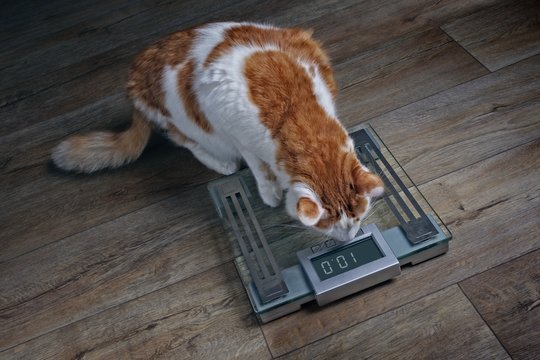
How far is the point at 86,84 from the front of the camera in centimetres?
213

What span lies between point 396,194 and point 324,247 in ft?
0.78

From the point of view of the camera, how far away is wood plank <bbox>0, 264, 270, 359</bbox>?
4.70 feet

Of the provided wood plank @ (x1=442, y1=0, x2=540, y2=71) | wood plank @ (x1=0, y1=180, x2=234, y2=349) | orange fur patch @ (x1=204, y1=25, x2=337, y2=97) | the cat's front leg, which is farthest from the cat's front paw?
wood plank @ (x1=442, y1=0, x2=540, y2=71)

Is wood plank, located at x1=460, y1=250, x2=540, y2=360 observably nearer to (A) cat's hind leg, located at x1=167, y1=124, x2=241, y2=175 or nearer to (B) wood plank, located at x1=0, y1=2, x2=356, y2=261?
(A) cat's hind leg, located at x1=167, y1=124, x2=241, y2=175

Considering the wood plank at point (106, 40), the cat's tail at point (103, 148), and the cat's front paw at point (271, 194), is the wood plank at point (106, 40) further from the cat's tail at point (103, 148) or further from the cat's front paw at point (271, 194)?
the cat's front paw at point (271, 194)

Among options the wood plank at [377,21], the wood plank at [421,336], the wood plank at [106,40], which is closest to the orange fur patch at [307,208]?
the wood plank at [421,336]

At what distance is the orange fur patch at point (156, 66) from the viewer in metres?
1.58

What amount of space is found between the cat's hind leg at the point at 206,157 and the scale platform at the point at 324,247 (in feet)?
0.50

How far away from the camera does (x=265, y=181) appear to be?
5.08ft

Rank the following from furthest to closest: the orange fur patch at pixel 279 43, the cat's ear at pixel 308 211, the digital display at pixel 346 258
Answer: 1. the orange fur patch at pixel 279 43
2. the digital display at pixel 346 258
3. the cat's ear at pixel 308 211

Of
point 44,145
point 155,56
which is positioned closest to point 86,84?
point 44,145

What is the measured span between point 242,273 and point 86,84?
1061 millimetres

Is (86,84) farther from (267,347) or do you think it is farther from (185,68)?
(267,347)

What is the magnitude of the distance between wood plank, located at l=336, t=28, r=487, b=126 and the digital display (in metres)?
0.50
